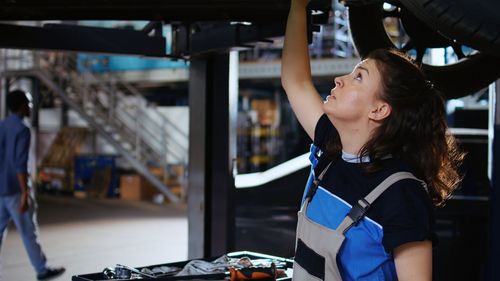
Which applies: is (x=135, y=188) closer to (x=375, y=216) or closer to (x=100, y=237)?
(x=100, y=237)

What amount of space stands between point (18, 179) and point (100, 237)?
284cm

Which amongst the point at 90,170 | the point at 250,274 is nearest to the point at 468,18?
the point at 250,274

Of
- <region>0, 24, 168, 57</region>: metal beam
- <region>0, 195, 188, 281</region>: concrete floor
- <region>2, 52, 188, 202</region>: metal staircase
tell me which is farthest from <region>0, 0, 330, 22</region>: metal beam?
<region>2, 52, 188, 202</region>: metal staircase

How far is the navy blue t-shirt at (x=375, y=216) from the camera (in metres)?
1.59

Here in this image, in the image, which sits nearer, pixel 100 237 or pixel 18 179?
pixel 18 179

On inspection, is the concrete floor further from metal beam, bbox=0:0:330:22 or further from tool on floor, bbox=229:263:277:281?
tool on floor, bbox=229:263:277:281

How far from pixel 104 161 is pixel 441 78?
1091 cm

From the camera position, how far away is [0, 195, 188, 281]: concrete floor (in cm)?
642

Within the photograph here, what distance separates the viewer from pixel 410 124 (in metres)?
1.69

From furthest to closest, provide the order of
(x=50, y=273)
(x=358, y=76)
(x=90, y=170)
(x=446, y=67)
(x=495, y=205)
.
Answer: (x=90, y=170) → (x=50, y=273) → (x=495, y=205) → (x=446, y=67) → (x=358, y=76)

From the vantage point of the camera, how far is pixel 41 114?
16516 mm

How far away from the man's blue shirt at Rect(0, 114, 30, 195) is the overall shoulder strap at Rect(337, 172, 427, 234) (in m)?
4.21

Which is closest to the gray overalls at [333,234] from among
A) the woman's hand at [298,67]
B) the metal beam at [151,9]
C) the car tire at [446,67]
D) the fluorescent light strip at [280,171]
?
the woman's hand at [298,67]

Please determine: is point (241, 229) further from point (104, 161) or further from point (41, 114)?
point (41, 114)
